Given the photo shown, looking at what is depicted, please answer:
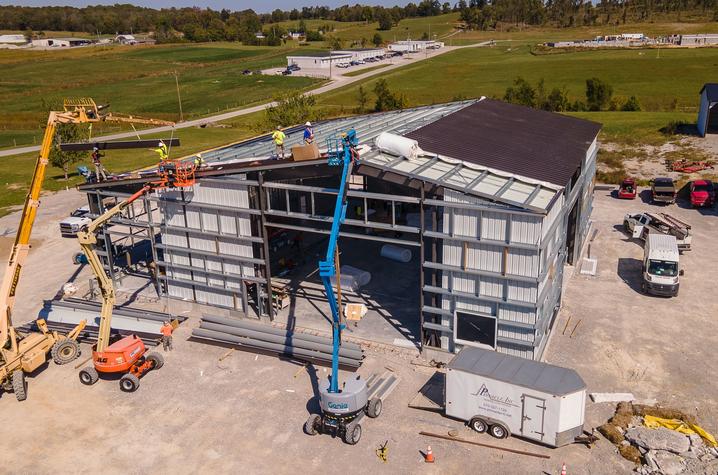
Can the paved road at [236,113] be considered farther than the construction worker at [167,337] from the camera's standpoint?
Yes

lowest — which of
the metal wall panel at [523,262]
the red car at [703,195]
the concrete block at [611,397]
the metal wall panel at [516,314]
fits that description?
the concrete block at [611,397]

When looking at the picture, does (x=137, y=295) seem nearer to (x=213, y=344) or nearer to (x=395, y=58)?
(x=213, y=344)

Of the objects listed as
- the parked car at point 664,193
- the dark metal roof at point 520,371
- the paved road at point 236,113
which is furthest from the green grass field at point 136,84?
the dark metal roof at point 520,371

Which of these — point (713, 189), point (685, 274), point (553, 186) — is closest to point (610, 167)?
point (713, 189)

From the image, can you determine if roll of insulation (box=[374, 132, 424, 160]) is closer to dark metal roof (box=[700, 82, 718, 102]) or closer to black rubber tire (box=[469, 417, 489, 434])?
black rubber tire (box=[469, 417, 489, 434])

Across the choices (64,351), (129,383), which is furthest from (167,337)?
(64,351)

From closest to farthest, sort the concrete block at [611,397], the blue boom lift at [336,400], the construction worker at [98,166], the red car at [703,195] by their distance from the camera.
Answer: the blue boom lift at [336,400] → the concrete block at [611,397] → the construction worker at [98,166] → the red car at [703,195]

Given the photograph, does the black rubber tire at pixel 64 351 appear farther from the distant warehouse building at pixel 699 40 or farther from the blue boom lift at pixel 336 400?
the distant warehouse building at pixel 699 40

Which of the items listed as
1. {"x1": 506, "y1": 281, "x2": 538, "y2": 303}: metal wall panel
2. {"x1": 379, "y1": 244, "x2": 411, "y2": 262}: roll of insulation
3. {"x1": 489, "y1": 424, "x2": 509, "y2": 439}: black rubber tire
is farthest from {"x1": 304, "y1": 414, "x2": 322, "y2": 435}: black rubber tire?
{"x1": 379, "y1": 244, "x2": 411, "y2": 262}: roll of insulation
